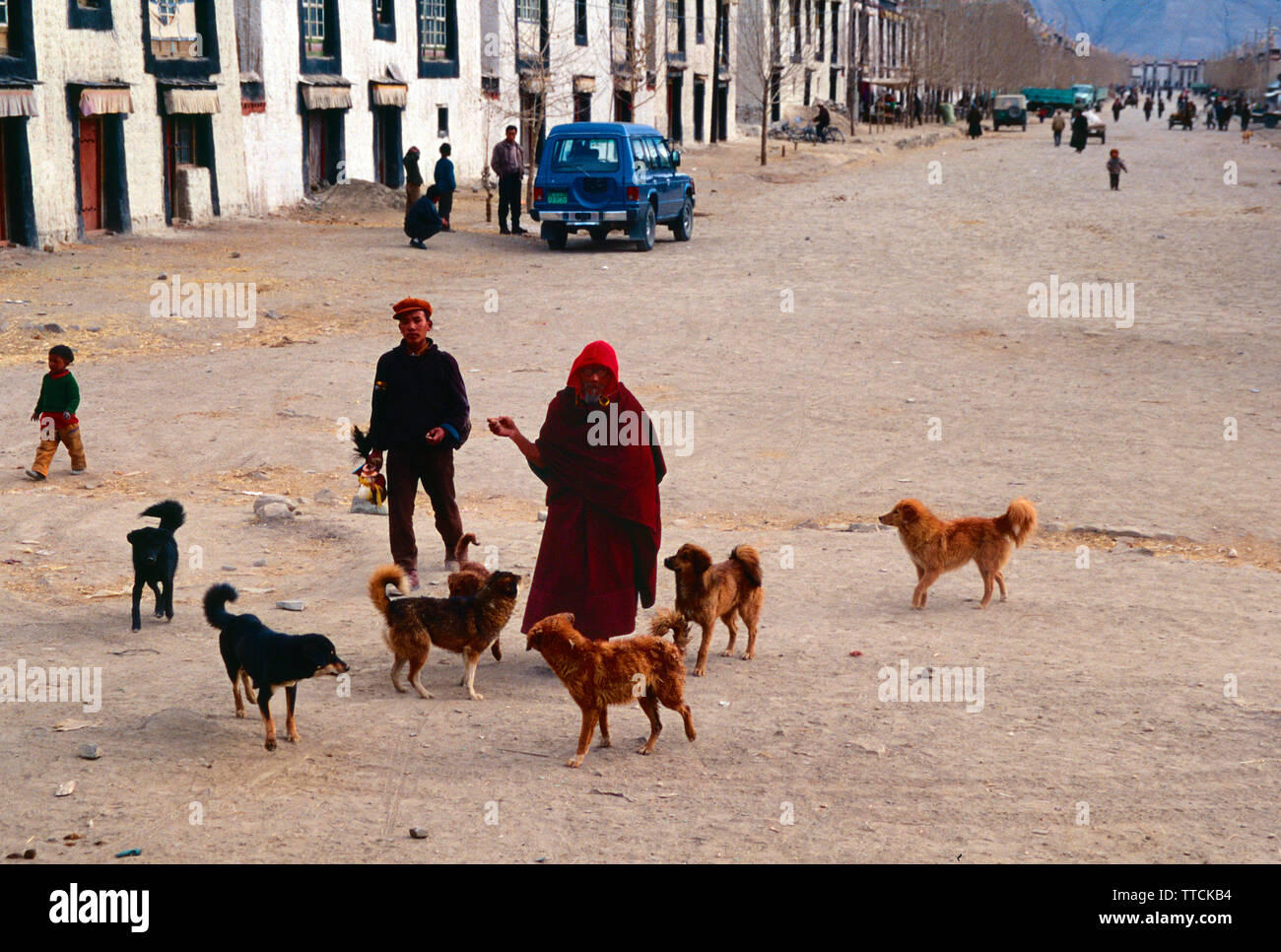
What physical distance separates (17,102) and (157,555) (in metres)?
17.2

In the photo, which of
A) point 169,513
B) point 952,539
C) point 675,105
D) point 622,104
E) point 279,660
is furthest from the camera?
point 675,105

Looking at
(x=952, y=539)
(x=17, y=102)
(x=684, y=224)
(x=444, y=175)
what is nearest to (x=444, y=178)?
(x=444, y=175)

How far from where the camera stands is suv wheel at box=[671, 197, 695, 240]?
83.7 feet

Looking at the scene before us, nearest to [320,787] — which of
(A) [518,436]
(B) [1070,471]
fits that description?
(A) [518,436]

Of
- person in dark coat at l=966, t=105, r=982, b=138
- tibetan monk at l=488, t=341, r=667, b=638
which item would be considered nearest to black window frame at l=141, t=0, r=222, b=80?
tibetan monk at l=488, t=341, r=667, b=638

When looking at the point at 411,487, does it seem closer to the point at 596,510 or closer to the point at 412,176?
the point at 596,510

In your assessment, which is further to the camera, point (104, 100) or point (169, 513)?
point (104, 100)

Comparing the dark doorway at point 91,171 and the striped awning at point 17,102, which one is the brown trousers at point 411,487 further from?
the dark doorway at point 91,171

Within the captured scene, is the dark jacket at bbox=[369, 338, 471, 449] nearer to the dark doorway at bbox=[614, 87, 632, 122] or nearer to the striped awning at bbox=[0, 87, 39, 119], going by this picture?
the striped awning at bbox=[0, 87, 39, 119]

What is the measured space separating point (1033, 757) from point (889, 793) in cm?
77

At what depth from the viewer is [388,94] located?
32.7m

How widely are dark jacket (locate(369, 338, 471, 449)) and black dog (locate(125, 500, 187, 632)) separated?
1209 mm

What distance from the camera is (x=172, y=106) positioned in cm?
2527

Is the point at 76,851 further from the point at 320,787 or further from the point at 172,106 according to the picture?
the point at 172,106
